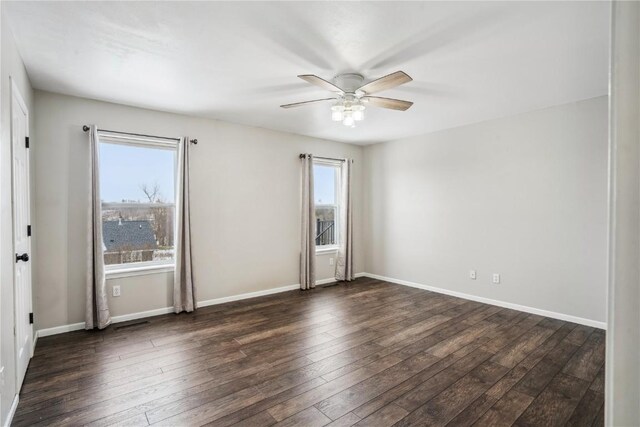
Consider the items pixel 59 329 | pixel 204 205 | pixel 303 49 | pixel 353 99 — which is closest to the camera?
pixel 303 49

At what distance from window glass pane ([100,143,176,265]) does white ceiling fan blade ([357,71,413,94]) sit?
2806 mm

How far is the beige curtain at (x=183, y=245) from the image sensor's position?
4.23 metres

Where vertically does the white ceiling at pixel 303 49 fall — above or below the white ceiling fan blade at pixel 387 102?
above

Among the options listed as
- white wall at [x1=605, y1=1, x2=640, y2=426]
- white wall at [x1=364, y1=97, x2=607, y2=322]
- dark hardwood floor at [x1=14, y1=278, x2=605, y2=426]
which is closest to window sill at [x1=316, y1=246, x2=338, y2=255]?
white wall at [x1=364, y1=97, x2=607, y2=322]

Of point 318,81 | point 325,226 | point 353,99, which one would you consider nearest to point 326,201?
point 325,226

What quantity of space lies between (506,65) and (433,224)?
9.27ft

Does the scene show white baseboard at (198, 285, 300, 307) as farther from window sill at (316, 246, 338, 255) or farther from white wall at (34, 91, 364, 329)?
window sill at (316, 246, 338, 255)

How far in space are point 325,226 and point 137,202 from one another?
3148 millimetres

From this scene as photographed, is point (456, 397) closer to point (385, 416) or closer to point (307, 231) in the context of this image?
point (385, 416)

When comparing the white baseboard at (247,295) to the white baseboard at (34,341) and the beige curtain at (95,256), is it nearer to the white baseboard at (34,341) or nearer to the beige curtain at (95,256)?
the beige curtain at (95,256)

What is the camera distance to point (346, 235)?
6031 millimetres

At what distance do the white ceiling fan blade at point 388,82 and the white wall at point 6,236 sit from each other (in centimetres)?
253

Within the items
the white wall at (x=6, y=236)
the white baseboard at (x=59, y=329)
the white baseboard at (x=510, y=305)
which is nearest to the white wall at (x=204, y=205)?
the white baseboard at (x=59, y=329)

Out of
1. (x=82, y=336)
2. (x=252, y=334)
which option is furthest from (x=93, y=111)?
(x=252, y=334)
